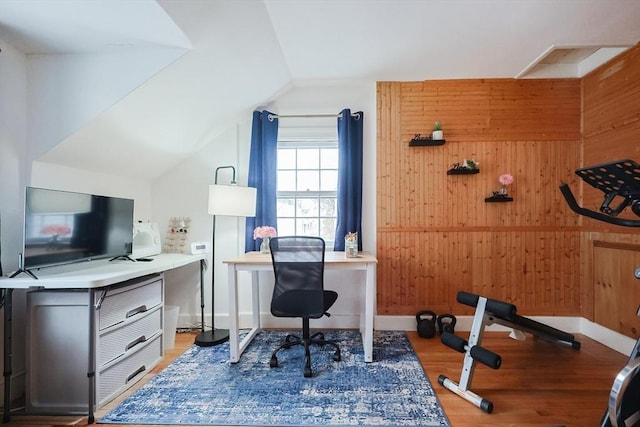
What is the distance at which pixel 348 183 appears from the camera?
113 inches

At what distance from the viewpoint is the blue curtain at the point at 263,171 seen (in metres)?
2.92

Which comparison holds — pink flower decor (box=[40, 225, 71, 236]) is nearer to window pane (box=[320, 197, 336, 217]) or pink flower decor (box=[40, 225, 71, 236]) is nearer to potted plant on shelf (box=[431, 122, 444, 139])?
window pane (box=[320, 197, 336, 217])

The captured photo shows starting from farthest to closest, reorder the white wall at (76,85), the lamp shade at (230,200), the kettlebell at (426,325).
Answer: the kettlebell at (426,325)
the lamp shade at (230,200)
the white wall at (76,85)

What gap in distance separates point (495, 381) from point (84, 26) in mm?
3636

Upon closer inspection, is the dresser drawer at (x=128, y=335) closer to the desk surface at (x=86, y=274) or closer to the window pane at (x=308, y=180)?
the desk surface at (x=86, y=274)

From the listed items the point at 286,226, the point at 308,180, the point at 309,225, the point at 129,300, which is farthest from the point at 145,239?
the point at 308,180

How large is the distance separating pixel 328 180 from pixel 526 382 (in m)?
2.42

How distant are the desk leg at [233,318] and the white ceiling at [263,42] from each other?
4.63ft

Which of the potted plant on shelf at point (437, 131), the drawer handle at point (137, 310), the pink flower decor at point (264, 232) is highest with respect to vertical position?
the potted plant on shelf at point (437, 131)

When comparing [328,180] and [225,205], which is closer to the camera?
[225,205]

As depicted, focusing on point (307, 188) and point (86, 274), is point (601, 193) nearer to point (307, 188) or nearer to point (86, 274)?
point (307, 188)

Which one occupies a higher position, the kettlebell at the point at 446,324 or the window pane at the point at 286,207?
the window pane at the point at 286,207

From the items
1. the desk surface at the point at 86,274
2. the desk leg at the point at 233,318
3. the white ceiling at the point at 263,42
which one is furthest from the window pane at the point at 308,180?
the desk surface at the point at 86,274

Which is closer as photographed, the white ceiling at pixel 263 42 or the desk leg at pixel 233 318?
the white ceiling at pixel 263 42
